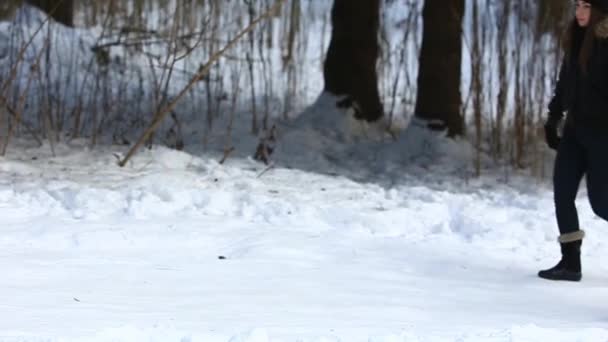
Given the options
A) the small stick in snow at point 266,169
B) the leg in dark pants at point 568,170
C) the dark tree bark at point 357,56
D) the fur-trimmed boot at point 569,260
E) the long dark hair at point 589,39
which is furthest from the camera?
the dark tree bark at point 357,56

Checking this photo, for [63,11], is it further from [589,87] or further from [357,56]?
[589,87]

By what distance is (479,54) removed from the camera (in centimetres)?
897

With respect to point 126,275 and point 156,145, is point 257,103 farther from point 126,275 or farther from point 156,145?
point 126,275

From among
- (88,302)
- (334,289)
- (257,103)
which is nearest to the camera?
(88,302)

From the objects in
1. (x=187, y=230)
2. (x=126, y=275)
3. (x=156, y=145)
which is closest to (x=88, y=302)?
(x=126, y=275)

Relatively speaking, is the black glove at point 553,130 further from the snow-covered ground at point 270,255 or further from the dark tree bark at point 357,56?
the dark tree bark at point 357,56

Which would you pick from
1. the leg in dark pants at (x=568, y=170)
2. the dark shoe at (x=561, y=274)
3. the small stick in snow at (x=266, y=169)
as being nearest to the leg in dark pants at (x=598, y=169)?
the leg in dark pants at (x=568, y=170)

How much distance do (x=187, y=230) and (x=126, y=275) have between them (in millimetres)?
1141

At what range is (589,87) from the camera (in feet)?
16.9

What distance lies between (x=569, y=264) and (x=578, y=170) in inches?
19.5

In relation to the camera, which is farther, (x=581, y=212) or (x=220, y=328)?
(x=581, y=212)

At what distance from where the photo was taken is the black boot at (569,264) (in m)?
5.48

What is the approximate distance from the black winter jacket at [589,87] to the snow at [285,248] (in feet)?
2.79

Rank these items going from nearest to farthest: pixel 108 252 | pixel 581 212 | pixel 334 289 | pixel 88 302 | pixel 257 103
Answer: pixel 88 302
pixel 334 289
pixel 108 252
pixel 581 212
pixel 257 103
